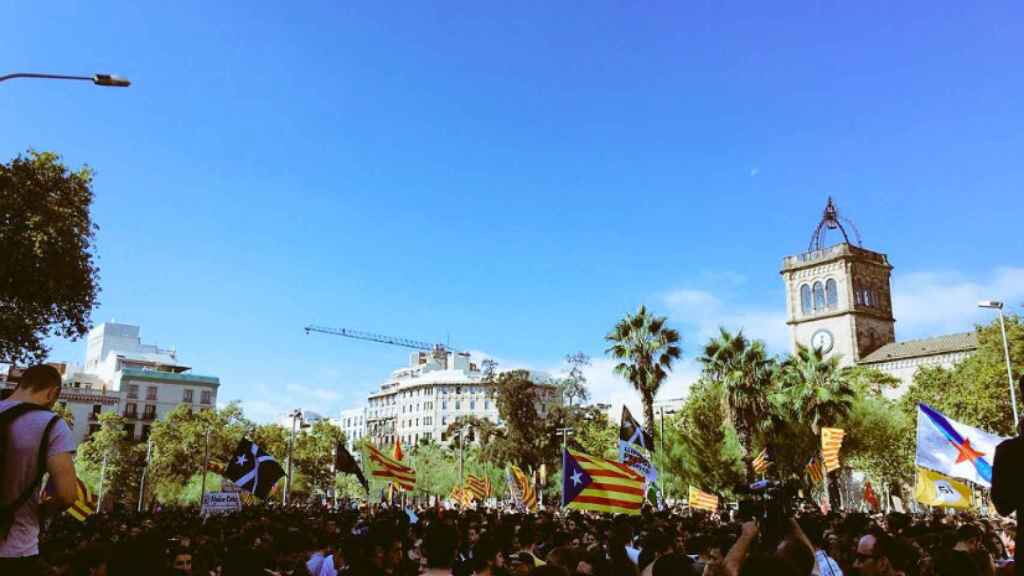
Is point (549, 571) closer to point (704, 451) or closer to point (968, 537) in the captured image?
point (968, 537)

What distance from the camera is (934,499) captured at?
17.2m

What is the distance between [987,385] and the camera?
4306cm

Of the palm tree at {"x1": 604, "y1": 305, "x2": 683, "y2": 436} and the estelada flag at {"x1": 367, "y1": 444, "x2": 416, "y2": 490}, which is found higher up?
the palm tree at {"x1": 604, "y1": 305, "x2": 683, "y2": 436}

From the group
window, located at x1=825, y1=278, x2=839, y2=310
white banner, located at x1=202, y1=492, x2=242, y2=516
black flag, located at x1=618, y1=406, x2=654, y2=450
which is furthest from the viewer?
window, located at x1=825, y1=278, x2=839, y2=310

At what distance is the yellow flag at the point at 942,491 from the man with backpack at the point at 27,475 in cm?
1732

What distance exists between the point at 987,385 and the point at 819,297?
4997 centimetres

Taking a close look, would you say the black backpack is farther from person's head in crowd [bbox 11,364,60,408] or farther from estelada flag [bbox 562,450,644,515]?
estelada flag [bbox 562,450,644,515]

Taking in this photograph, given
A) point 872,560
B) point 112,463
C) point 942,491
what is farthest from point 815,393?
point 112,463

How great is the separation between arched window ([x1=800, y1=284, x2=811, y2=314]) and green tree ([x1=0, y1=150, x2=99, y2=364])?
82.5 meters

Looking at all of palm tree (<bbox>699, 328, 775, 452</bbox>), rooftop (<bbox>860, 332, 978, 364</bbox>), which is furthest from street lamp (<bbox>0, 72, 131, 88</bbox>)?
rooftop (<bbox>860, 332, 978, 364</bbox>)

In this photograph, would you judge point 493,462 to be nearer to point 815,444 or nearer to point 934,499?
point 815,444

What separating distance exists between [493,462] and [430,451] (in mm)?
25271

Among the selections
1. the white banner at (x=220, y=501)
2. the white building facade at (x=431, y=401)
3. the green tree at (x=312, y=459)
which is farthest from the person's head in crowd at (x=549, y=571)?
the white building facade at (x=431, y=401)

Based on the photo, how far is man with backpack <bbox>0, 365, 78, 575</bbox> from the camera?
425 cm
